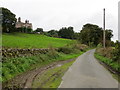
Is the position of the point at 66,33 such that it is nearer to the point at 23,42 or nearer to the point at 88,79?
the point at 23,42

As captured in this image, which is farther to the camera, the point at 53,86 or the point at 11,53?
the point at 11,53

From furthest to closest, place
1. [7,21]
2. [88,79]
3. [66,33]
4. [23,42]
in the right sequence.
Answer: [66,33] < [7,21] < [23,42] < [88,79]

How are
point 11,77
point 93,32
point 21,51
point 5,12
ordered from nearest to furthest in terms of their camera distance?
point 11,77 < point 21,51 < point 5,12 < point 93,32

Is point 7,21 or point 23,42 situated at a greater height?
point 7,21

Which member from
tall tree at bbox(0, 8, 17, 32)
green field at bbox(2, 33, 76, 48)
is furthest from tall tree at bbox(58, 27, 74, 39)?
green field at bbox(2, 33, 76, 48)

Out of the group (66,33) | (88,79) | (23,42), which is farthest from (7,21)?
(66,33)

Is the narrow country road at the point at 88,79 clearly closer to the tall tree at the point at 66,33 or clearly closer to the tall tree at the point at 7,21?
the tall tree at the point at 7,21

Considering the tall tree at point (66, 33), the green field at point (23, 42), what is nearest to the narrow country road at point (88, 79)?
the green field at point (23, 42)

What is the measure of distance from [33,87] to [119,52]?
31.5ft

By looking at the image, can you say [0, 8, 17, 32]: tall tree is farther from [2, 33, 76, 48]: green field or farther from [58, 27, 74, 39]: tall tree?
[58, 27, 74, 39]: tall tree

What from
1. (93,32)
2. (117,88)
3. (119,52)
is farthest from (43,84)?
(93,32)

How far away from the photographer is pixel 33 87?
7.82 meters

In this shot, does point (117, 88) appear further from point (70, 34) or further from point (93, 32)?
point (70, 34)

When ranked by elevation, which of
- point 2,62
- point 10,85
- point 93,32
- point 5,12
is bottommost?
point 10,85
